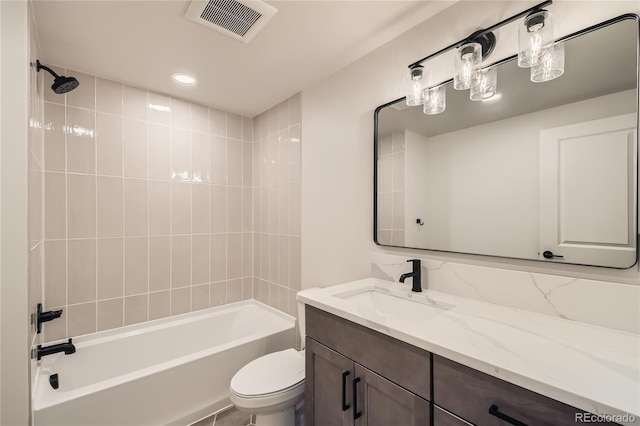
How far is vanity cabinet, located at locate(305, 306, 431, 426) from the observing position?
3.13 ft

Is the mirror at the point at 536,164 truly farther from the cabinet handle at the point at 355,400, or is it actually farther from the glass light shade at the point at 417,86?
the cabinet handle at the point at 355,400

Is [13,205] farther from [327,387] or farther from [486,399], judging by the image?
[486,399]

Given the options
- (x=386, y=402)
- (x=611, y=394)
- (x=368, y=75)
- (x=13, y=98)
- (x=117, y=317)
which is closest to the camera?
(x=611, y=394)

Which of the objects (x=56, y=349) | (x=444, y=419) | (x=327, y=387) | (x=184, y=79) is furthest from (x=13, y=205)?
(x=444, y=419)

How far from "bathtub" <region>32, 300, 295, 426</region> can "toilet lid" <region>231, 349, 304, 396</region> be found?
1.25 ft

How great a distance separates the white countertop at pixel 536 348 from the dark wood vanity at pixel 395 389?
0.14 ft

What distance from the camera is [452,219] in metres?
1.42

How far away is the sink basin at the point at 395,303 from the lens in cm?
133

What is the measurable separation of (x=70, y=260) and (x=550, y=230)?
278cm

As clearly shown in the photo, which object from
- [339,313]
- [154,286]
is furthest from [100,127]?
[339,313]

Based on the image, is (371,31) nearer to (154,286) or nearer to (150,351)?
(154,286)

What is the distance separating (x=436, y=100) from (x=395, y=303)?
104 cm

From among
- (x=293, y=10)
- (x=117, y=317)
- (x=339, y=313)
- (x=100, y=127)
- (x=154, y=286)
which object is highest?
(x=293, y=10)

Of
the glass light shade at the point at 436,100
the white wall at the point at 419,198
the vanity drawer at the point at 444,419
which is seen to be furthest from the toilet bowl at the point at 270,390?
the glass light shade at the point at 436,100
